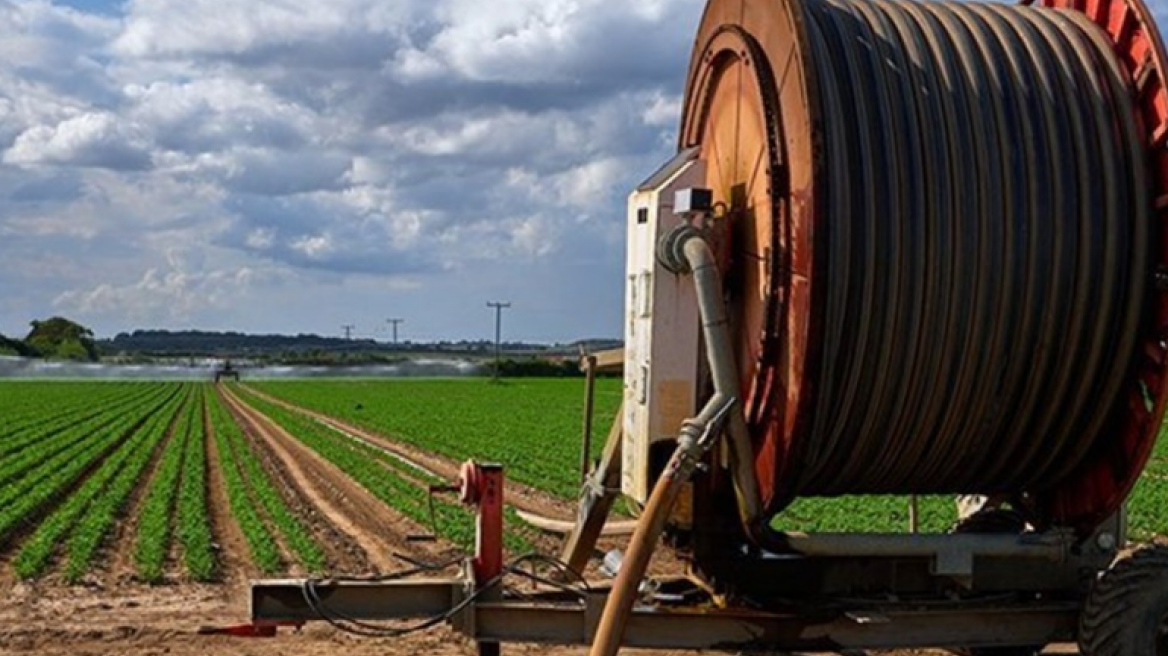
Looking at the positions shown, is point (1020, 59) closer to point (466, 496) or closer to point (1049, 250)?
point (1049, 250)

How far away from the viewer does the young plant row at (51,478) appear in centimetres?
1602

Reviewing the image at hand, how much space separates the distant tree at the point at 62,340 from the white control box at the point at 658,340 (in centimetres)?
15036

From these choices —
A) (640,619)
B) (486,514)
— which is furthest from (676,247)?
(640,619)

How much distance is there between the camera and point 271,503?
17.0 m

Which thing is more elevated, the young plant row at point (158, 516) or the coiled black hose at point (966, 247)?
the coiled black hose at point (966, 247)

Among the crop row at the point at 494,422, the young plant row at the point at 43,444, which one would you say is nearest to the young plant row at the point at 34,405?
the young plant row at the point at 43,444

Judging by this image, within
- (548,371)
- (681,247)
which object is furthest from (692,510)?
(548,371)

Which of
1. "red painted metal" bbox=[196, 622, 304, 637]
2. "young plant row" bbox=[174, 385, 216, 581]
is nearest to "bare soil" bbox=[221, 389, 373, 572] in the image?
"young plant row" bbox=[174, 385, 216, 581]

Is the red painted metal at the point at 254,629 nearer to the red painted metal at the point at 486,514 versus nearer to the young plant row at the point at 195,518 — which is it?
the red painted metal at the point at 486,514

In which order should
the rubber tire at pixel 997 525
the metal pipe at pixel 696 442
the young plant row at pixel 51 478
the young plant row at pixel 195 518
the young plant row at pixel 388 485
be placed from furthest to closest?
the young plant row at pixel 51 478 → the young plant row at pixel 388 485 → the young plant row at pixel 195 518 → the rubber tire at pixel 997 525 → the metal pipe at pixel 696 442

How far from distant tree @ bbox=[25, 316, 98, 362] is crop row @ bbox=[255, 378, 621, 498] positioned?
93765 millimetres

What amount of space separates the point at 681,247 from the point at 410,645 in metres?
3.53

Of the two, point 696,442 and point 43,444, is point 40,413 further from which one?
point 696,442

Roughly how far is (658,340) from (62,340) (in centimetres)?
16433
